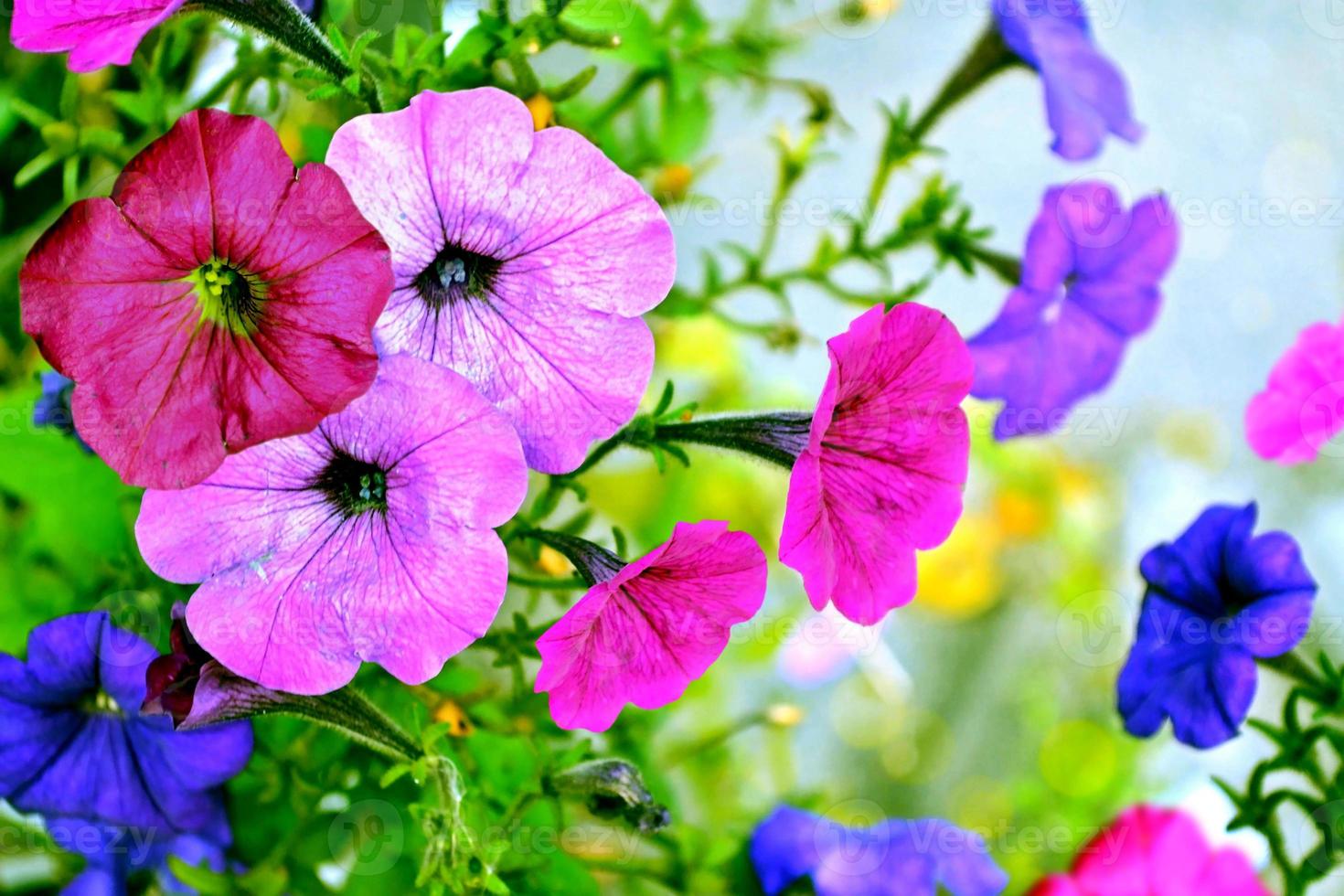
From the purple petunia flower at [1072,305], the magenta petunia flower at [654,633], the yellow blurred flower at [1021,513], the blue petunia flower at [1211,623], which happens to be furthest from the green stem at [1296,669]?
the yellow blurred flower at [1021,513]

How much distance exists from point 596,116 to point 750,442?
0.19 m

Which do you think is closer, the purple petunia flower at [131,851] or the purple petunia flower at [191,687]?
the purple petunia flower at [191,687]

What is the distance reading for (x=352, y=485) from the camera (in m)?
0.34

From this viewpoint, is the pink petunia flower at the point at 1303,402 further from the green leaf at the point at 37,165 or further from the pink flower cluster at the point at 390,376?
the green leaf at the point at 37,165

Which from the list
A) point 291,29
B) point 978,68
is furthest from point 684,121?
point 291,29

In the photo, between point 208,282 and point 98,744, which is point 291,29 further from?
point 98,744

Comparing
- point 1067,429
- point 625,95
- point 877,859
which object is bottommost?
point 1067,429

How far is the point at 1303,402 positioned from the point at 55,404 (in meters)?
0.47

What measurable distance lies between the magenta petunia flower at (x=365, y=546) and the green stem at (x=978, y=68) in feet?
1.06

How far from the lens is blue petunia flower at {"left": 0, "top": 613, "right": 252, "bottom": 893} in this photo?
400 mm

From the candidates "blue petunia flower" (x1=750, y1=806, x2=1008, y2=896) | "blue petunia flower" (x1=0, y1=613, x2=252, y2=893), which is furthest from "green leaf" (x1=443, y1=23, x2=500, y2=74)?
"blue petunia flower" (x1=750, y1=806, x2=1008, y2=896)

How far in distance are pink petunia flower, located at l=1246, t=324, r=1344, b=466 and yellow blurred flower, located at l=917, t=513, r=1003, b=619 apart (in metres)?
0.54

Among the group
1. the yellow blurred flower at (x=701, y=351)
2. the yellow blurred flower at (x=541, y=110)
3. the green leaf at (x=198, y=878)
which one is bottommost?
the yellow blurred flower at (x=701, y=351)

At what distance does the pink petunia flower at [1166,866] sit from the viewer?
0.57 metres
